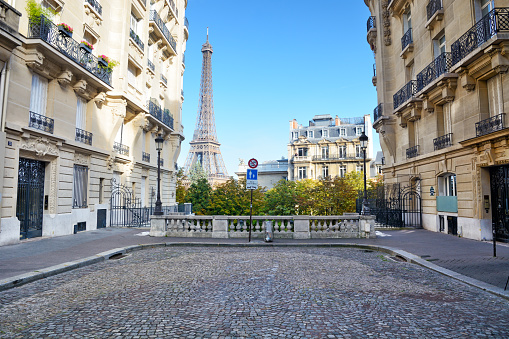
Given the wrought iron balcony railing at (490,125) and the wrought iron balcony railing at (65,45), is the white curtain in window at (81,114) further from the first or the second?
the wrought iron balcony railing at (490,125)

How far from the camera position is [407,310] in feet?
16.7

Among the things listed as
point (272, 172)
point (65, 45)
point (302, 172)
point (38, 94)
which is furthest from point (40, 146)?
point (272, 172)

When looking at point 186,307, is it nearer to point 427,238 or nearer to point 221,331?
point 221,331

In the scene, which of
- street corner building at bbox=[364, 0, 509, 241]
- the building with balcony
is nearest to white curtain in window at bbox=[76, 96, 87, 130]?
street corner building at bbox=[364, 0, 509, 241]

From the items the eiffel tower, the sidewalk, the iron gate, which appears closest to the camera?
the sidewalk

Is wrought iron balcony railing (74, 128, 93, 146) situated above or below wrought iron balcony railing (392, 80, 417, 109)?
below

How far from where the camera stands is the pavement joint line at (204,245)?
6.41 meters

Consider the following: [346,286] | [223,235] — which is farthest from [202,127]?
[346,286]

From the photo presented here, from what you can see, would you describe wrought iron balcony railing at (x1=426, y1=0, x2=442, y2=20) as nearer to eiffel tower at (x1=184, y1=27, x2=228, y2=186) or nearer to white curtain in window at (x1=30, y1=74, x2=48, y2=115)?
white curtain in window at (x1=30, y1=74, x2=48, y2=115)

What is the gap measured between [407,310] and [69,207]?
15229mm

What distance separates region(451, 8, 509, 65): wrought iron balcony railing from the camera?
38.4ft

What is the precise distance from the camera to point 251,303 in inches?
213

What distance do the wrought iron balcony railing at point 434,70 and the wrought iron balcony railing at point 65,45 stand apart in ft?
55.5

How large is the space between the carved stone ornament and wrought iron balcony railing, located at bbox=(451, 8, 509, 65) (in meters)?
17.6
